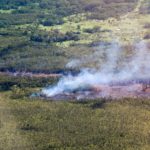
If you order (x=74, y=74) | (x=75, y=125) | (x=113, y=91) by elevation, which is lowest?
(x=74, y=74)

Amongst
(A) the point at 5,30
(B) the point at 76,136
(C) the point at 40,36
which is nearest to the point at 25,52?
(C) the point at 40,36

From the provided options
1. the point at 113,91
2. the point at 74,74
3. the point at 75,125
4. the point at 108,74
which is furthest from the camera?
the point at 74,74

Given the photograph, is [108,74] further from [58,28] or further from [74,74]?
[58,28]

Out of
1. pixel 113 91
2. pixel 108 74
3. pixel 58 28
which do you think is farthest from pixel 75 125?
pixel 58 28

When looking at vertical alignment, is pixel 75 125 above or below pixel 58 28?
above

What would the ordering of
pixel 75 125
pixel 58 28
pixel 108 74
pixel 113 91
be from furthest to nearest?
1. pixel 58 28
2. pixel 108 74
3. pixel 113 91
4. pixel 75 125

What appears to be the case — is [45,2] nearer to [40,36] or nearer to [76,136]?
[40,36]

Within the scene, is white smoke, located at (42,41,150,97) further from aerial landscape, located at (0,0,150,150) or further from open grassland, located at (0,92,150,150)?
open grassland, located at (0,92,150,150)
